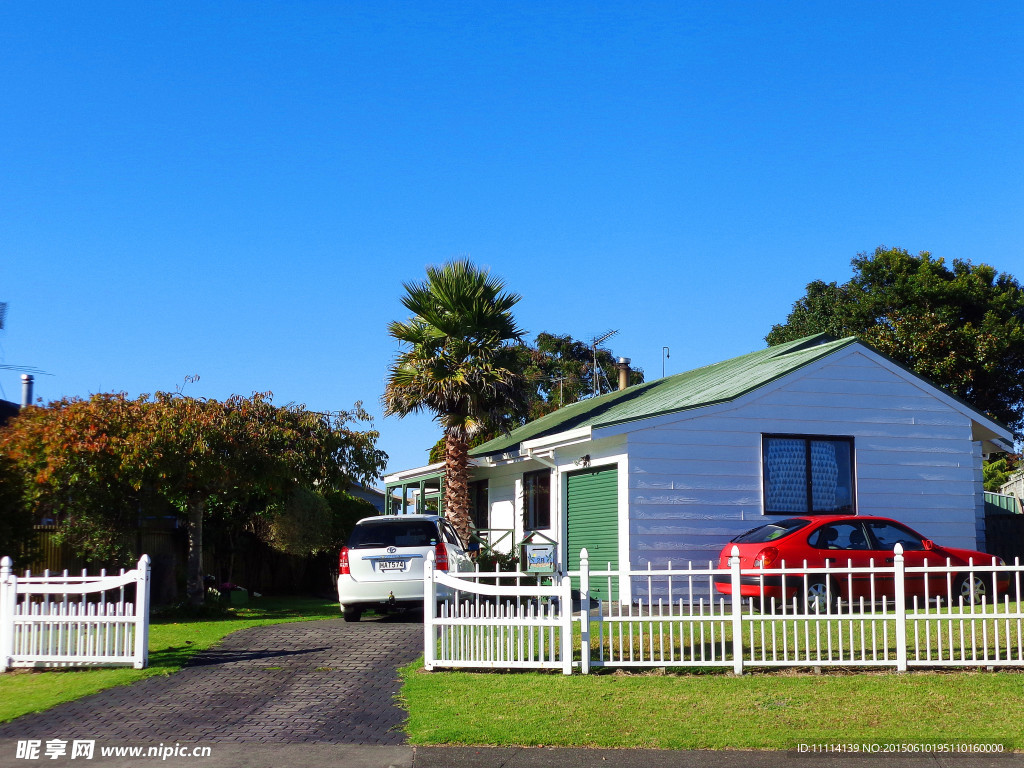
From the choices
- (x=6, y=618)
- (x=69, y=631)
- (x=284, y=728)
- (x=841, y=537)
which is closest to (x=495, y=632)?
(x=284, y=728)

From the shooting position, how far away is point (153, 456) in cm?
1661

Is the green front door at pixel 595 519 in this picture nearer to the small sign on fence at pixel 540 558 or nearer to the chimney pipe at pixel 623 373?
the small sign on fence at pixel 540 558

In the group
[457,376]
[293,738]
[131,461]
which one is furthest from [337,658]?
[457,376]

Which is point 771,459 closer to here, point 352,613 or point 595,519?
point 595,519

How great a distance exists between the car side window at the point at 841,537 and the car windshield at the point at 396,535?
5.56 m

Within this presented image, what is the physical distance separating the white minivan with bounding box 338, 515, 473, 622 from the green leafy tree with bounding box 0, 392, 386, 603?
3385 mm

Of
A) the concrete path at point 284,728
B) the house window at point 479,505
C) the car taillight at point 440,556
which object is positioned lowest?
the concrete path at point 284,728

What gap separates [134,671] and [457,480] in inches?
437

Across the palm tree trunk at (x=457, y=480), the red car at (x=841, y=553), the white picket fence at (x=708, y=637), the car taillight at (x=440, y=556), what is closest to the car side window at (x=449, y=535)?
the car taillight at (x=440, y=556)

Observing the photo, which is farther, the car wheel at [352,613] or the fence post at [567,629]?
the car wheel at [352,613]

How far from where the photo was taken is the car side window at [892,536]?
14758 mm

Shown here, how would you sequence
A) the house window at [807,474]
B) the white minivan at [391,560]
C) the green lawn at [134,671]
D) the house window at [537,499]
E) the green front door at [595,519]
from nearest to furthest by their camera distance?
the green lawn at [134,671] < the white minivan at [391,560] < the house window at [807,474] < the green front door at [595,519] < the house window at [537,499]

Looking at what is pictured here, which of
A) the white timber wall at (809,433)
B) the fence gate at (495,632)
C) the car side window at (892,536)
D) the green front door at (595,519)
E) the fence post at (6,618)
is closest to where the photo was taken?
the fence gate at (495,632)

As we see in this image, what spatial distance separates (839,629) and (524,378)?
482 inches
